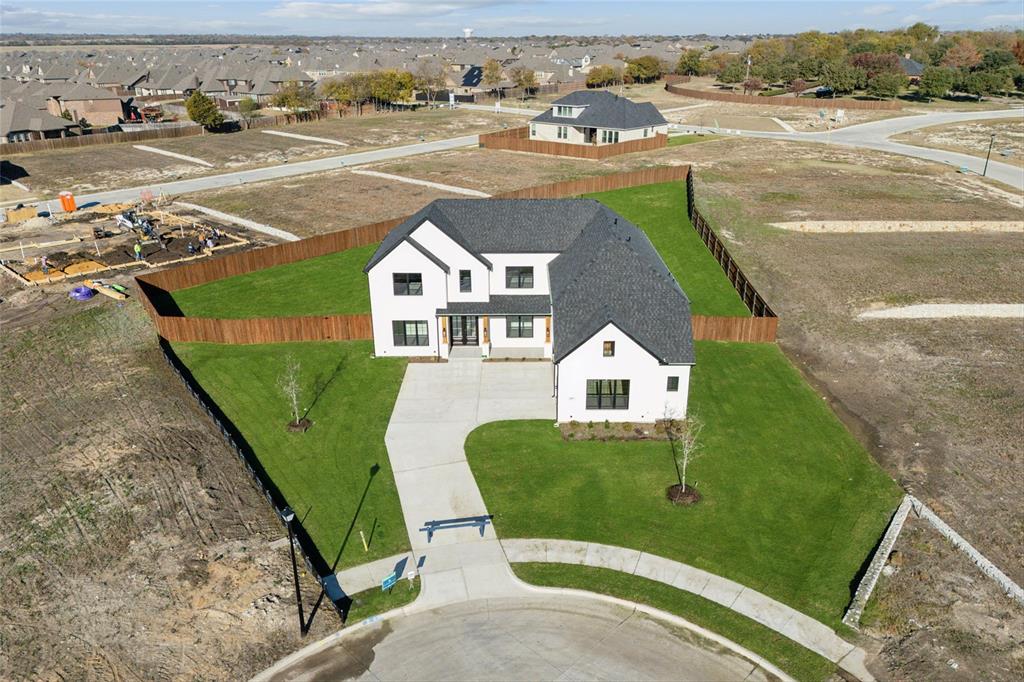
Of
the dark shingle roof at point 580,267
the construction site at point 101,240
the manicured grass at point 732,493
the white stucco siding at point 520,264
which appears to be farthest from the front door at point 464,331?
the construction site at point 101,240

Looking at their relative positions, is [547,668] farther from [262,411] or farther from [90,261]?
[90,261]

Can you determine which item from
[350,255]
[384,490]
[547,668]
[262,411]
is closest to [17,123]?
[350,255]

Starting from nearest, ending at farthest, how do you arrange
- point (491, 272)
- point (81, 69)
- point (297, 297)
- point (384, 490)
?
point (384, 490) < point (491, 272) < point (297, 297) < point (81, 69)

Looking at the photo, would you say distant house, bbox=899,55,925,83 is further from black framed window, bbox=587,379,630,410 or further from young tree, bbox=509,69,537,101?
black framed window, bbox=587,379,630,410

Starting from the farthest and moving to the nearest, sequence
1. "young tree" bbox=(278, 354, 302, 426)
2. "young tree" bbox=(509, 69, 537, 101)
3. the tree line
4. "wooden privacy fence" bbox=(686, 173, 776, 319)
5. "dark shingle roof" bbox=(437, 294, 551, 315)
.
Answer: "young tree" bbox=(509, 69, 537, 101)
the tree line
"wooden privacy fence" bbox=(686, 173, 776, 319)
"dark shingle roof" bbox=(437, 294, 551, 315)
"young tree" bbox=(278, 354, 302, 426)

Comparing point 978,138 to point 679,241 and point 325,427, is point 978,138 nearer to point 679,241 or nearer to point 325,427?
point 679,241

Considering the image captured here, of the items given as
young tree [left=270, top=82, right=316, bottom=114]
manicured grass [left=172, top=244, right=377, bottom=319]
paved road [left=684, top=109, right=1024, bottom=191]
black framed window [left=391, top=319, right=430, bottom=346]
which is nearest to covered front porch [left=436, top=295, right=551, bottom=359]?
black framed window [left=391, top=319, right=430, bottom=346]

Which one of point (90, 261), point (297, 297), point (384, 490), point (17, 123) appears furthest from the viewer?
point (17, 123)
